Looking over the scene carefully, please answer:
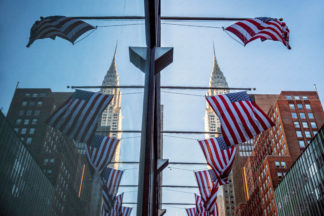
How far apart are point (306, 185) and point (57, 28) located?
189ft

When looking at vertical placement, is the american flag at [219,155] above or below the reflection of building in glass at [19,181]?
above

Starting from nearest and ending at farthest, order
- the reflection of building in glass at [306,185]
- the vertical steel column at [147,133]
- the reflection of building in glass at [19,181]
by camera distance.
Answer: the reflection of building in glass at [19,181], the vertical steel column at [147,133], the reflection of building in glass at [306,185]

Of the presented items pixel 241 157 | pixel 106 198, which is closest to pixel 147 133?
pixel 106 198

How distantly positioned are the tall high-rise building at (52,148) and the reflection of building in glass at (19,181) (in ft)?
0.07

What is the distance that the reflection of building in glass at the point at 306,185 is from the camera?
46.1 m

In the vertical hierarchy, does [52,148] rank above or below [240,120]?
below

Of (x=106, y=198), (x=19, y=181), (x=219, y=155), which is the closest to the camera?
(x=19, y=181)

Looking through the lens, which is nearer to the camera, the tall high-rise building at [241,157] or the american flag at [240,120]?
the american flag at [240,120]

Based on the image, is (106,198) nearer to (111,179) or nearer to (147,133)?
(111,179)


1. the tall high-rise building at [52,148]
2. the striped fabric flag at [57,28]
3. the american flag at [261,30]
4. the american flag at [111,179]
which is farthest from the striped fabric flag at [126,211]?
the american flag at [261,30]

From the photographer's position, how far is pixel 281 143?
79750mm

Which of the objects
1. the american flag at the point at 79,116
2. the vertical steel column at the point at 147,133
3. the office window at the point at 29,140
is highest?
the vertical steel column at the point at 147,133

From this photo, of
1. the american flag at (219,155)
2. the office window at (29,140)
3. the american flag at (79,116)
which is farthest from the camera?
the american flag at (219,155)

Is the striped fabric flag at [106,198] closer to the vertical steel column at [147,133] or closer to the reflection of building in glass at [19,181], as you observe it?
the reflection of building in glass at [19,181]
